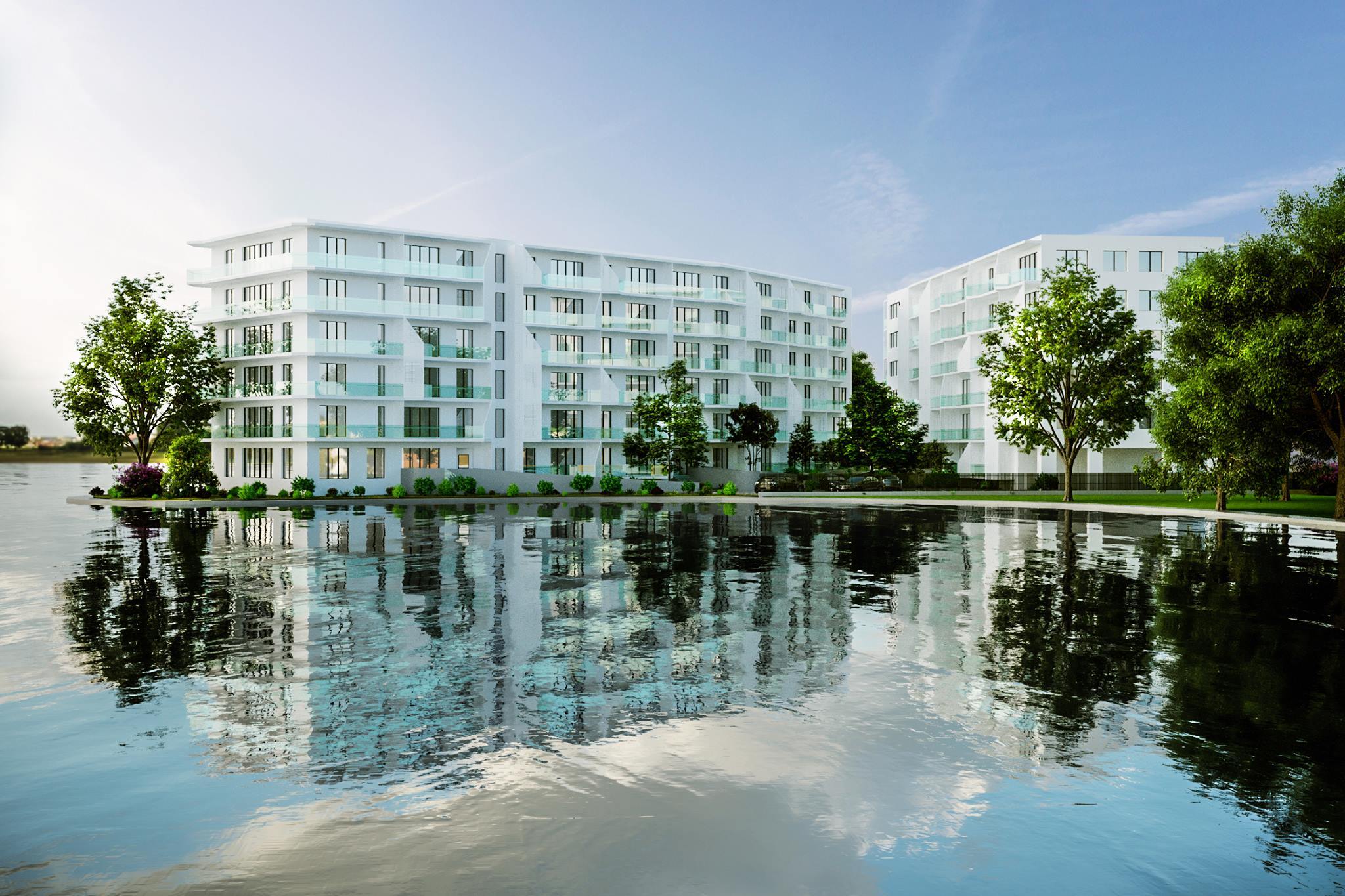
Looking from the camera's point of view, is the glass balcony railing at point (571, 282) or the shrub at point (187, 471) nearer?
the shrub at point (187, 471)

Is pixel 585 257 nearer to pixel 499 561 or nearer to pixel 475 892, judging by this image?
pixel 499 561

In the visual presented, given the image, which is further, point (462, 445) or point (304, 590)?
point (462, 445)

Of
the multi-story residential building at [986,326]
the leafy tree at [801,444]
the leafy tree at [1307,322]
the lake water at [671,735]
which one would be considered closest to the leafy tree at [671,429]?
the leafy tree at [801,444]

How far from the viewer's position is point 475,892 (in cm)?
527

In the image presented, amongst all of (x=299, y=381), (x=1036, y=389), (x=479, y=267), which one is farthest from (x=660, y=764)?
(x=479, y=267)

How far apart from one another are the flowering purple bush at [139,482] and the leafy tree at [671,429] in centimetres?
3302

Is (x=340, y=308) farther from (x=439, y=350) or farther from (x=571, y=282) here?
(x=571, y=282)

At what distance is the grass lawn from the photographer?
149 ft

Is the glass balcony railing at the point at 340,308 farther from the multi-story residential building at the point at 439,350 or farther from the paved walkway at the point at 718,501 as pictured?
Result: the paved walkway at the point at 718,501

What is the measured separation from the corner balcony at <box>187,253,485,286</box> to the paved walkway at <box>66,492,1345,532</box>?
17.4 metres

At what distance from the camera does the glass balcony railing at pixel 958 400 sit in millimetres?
83875

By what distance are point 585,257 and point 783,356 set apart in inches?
918

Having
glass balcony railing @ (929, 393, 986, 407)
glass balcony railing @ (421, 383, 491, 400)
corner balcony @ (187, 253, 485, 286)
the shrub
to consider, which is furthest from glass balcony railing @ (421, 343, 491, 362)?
glass balcony railing @ (929, 393, 986, 407)

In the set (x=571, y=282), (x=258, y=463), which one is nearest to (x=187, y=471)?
(x=258, y=463)
